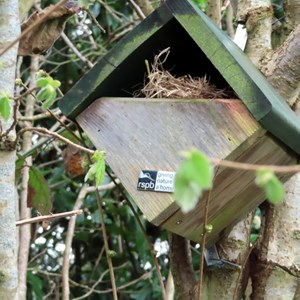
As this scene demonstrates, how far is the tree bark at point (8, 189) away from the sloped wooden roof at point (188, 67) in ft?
1.04

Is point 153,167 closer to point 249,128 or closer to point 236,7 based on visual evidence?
point 249,128

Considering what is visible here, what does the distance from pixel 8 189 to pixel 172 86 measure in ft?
1.70

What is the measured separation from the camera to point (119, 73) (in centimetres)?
175

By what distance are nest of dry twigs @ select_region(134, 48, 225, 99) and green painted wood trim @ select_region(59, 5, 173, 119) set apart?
7cm

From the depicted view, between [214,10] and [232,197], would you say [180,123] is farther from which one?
[214,10]

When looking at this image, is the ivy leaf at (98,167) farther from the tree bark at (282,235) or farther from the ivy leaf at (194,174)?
the ivy leaf at (194,174)

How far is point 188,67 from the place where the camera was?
196cm

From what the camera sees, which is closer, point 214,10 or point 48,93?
point 48,93

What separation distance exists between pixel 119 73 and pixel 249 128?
382 mm

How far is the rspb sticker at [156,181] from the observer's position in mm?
1523

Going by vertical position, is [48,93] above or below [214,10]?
above

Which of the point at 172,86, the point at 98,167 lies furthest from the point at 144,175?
the point at 172,86

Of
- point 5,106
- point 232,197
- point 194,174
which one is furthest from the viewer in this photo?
point 232,197

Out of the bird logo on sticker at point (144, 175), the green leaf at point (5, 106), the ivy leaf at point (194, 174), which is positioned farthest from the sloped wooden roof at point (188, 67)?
the ivy leaf at point (194, 174)
